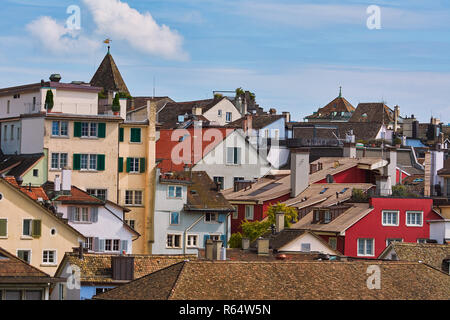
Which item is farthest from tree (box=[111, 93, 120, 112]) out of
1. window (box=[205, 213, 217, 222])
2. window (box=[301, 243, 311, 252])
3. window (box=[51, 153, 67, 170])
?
window (box=[301, 243, 311, 252])

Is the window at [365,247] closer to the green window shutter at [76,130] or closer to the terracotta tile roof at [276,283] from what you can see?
the green window shutter at [76,130]

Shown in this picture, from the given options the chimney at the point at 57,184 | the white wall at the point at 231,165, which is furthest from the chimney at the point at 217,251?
the white wall at the point at 231,165

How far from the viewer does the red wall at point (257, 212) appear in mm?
97375

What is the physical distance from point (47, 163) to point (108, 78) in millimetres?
33621

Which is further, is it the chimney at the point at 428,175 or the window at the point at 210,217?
the chimney at the point at 428,175

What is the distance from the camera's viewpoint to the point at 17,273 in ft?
195

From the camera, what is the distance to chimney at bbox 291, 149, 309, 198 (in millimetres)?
→ 99375

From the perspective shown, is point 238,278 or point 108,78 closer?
point 238,278

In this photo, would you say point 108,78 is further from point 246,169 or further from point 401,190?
point 401,190

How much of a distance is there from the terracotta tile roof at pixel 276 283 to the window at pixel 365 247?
26628 mm

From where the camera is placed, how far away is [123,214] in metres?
89.1

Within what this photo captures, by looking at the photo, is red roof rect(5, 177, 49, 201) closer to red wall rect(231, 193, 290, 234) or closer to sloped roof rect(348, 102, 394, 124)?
red wall rect(231, 193, 290, 234)
